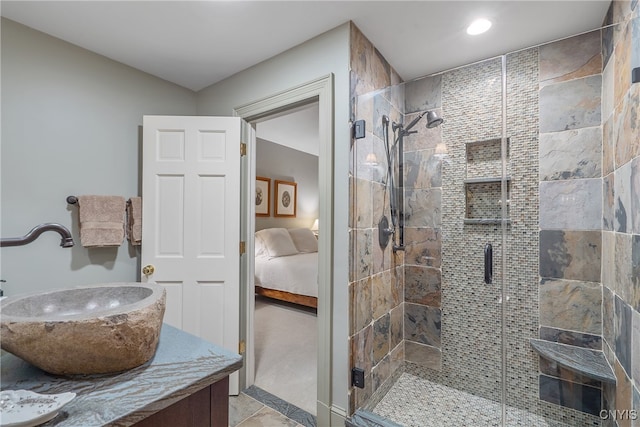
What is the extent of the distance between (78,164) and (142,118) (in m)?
0.57

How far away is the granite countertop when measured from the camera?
635 mm

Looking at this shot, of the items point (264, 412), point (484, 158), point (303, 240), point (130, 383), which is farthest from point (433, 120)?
point (303, 240)

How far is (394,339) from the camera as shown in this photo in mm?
2139

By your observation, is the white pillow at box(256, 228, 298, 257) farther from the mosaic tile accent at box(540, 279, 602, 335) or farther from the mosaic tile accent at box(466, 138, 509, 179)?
the mosaic tile accent at box(540, 279, 602, 335)

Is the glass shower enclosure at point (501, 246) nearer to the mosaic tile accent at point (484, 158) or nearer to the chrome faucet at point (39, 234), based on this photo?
the mosaic tile accent at point (484, 158)

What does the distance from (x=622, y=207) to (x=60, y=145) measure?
319 cm

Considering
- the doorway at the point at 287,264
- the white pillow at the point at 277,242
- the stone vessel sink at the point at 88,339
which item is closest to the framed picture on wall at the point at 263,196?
the doorway at the point at 287,264

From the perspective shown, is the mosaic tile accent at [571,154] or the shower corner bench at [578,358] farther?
the mosaic tile accent at [571,154]

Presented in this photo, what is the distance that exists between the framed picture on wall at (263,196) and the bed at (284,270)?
0.44 m

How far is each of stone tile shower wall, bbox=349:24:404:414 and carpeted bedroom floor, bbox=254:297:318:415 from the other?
1.88ft

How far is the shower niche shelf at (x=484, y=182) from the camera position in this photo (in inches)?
80.8

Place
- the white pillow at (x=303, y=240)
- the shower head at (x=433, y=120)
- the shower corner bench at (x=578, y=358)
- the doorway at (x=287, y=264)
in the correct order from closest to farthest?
the shower corner bench at (x=578, y=358)
the shower head at (x=433, y=120)
the doorway at (x=287, y=264)
the white pillow at (x=303, y=240)

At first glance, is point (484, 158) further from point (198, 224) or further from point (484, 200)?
point (198, 224)

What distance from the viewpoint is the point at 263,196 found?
4.89 metres
